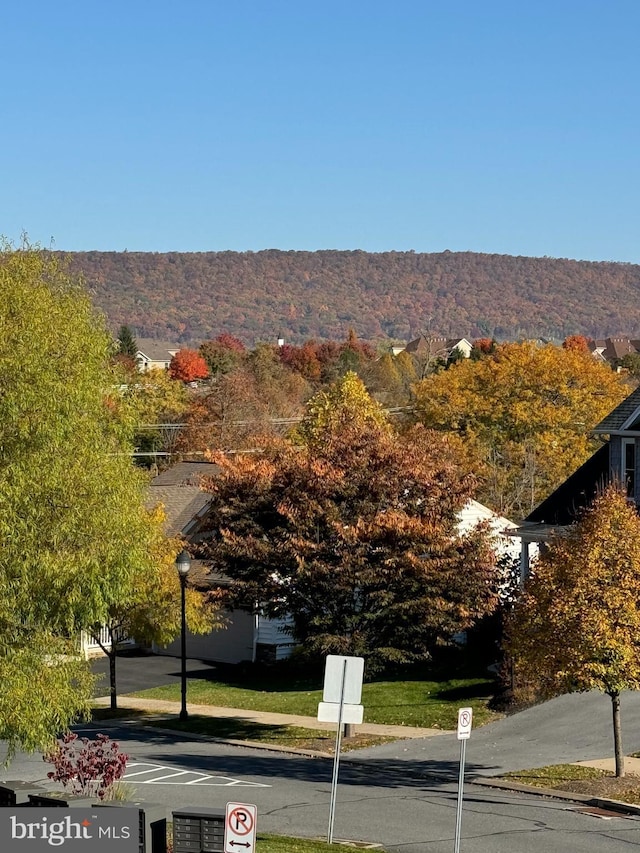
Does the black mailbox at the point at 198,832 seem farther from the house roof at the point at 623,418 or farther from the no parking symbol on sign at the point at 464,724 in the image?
→ the house roof at the point at 623,418

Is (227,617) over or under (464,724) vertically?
over

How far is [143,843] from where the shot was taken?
15.8 m

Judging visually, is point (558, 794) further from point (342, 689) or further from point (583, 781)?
point (342, 689)

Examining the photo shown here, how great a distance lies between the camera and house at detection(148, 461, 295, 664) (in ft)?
142

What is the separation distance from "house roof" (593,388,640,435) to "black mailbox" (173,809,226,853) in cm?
2252

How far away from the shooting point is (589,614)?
24.2 metres

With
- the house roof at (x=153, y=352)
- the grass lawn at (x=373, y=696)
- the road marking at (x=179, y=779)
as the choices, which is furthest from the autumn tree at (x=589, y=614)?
the house roof at (x=153, y=352)

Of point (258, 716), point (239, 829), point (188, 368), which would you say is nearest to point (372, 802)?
point (239, 829)

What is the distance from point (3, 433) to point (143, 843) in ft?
25.7

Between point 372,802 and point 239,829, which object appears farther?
point 372,802

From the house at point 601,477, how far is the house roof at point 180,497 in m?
12.0

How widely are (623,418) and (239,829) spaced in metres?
24.7

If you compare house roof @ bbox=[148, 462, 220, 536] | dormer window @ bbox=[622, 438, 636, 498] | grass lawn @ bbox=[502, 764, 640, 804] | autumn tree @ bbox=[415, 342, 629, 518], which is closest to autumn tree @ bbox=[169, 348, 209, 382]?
autumn tree @ bbox=[415, 342, 629, 518]

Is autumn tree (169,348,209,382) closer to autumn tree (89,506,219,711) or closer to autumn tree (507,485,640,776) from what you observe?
autumn tree (89,506,219,711)
